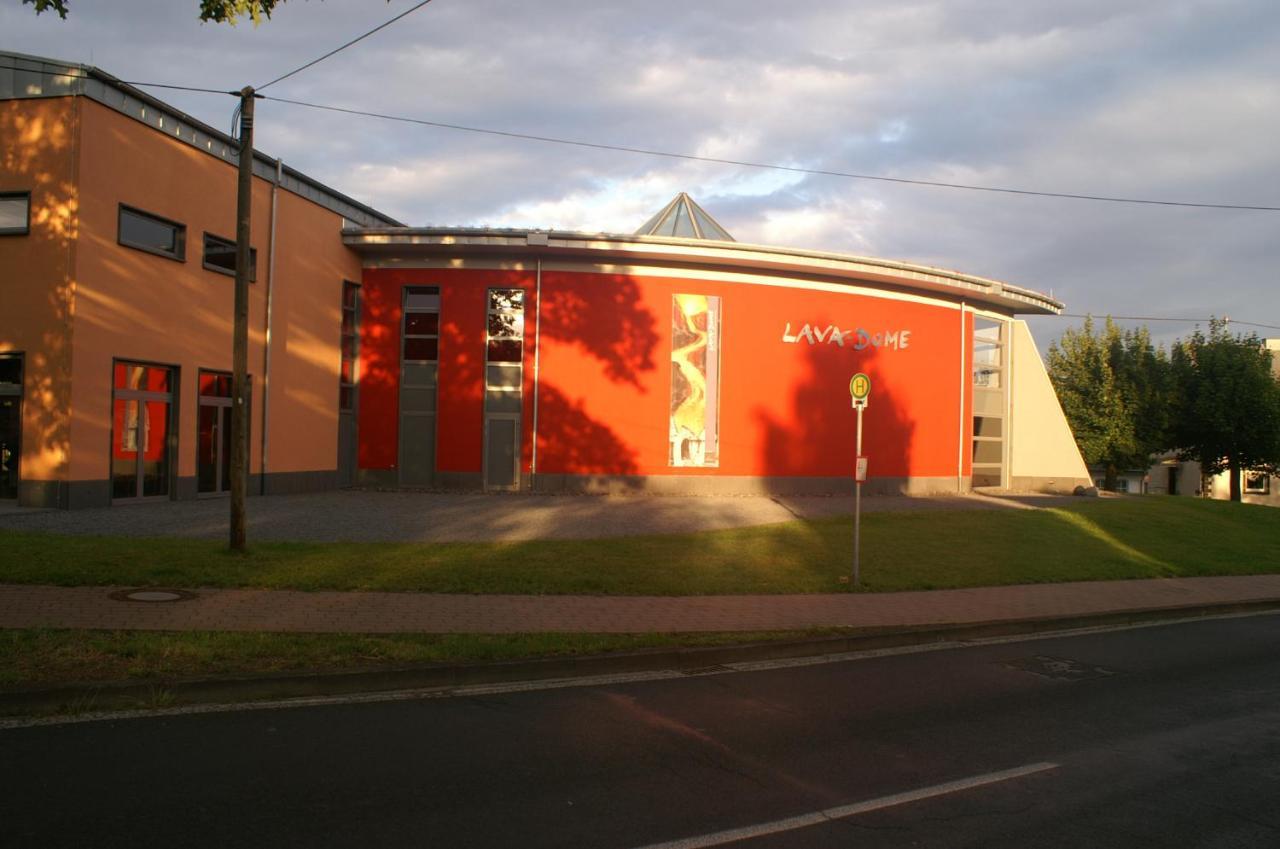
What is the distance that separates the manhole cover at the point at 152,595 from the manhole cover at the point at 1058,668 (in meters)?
8.50

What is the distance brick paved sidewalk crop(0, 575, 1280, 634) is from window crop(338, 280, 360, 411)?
15532mm

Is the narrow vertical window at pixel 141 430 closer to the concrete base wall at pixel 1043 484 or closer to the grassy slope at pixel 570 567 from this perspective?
the grassy slope at pixel 570 567

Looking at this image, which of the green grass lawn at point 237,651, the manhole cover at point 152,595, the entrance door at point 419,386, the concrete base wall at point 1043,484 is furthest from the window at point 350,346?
the concrete base wall at point 1043,484

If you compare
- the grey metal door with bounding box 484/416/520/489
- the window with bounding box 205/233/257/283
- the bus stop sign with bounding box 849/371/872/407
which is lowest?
the grey metal door with bounding box 484/416/520/489

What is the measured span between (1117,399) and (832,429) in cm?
1983

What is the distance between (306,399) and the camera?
22.7m

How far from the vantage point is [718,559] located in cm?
1374

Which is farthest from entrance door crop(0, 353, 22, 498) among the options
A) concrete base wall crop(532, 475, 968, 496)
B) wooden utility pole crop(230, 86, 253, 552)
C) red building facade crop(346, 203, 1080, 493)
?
concrete base wall crop(532, 475, 968, 496)

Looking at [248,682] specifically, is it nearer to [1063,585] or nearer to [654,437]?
[1063,585]

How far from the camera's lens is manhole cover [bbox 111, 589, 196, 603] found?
9.17 m

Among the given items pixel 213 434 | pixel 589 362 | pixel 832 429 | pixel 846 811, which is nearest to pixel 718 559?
pixel 846 811

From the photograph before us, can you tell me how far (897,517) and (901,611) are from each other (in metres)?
8.57

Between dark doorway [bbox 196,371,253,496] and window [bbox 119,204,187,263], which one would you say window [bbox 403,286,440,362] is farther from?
window [bbox 119,204,187,263]

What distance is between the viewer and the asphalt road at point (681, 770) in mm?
4477
